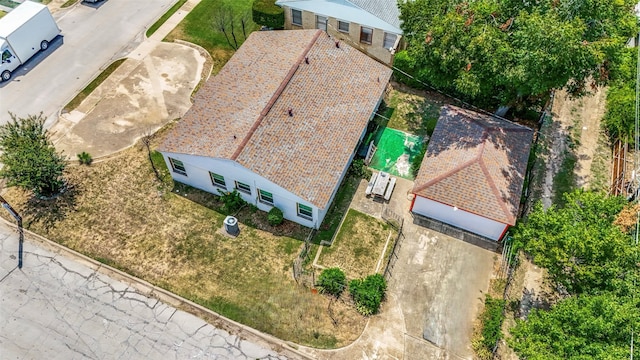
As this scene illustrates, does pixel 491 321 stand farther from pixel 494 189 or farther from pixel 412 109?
pixel 412 109

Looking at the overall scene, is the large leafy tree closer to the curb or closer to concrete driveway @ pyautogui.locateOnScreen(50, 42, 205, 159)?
concrete driveway @ pyautogui.locateOnScreen(50, 42, 205, 159)

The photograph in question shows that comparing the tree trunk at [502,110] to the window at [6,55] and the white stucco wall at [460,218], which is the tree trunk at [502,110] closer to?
the white stucco wall at [460,218]

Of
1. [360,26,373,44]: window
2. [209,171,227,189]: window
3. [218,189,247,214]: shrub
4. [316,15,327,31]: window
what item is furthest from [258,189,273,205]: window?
[316,15,327,31]: window

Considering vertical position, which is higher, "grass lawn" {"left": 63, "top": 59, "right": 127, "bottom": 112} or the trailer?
the trailer

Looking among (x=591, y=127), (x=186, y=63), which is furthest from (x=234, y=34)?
(x=591, y=127)

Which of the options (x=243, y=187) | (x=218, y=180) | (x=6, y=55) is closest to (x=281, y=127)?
(x=243, y=187)

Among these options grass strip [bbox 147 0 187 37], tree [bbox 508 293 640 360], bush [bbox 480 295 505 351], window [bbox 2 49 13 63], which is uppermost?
grass strip [bbox 147 0 187 37]

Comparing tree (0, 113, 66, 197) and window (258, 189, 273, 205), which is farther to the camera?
window (258, 189, 273, 205)
